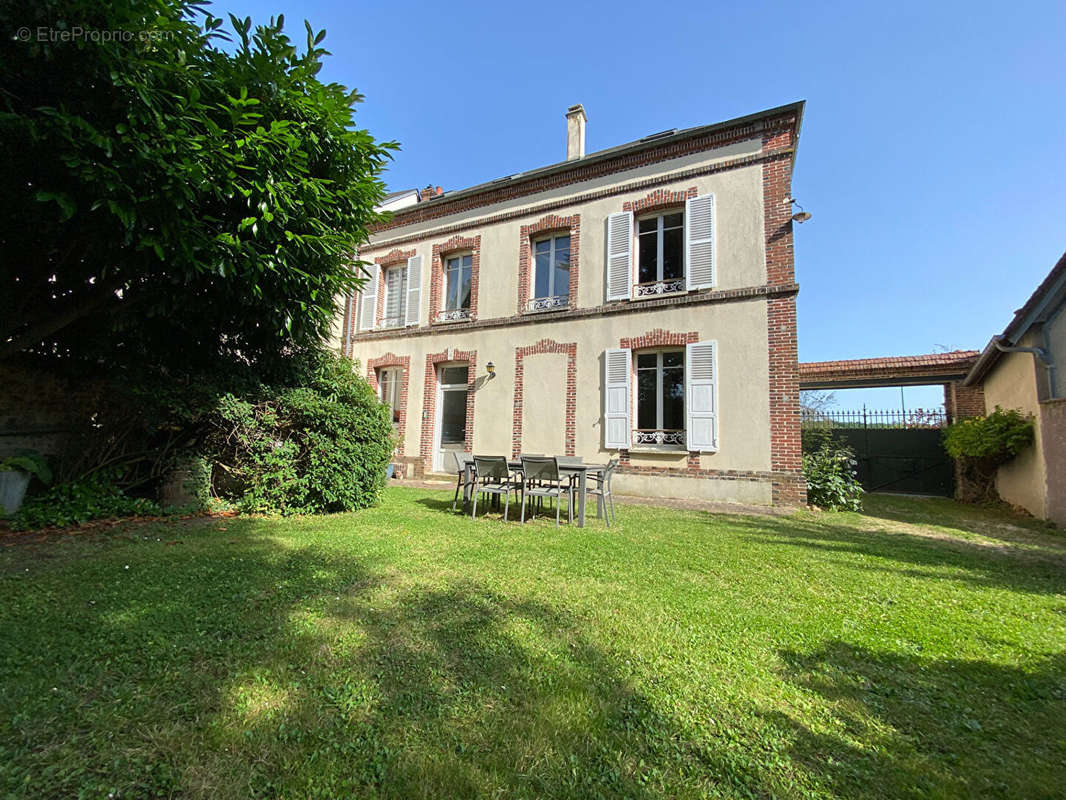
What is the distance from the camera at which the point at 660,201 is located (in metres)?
8.44

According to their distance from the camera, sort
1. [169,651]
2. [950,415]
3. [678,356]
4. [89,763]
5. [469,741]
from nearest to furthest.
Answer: [89,763] → [469,741] → [169,651] → [678,356] → [950,415]

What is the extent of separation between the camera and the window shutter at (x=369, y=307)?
11.6m

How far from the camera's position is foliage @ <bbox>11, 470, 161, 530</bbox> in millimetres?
4250

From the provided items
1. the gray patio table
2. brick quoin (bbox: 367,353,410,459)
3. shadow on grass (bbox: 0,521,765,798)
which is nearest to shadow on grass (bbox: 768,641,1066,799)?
shadow on grass (bbox: 0,521,765,798)

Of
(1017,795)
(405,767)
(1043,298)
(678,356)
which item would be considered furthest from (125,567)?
(1043,298)

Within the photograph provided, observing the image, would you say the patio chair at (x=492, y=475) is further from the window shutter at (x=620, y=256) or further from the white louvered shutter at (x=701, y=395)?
the window shutter at (x=620, y=256)

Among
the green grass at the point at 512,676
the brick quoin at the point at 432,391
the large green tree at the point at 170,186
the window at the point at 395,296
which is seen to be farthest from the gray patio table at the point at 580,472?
the window at the point at 395,296

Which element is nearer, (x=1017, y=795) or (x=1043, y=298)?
(x=1017, y=795)

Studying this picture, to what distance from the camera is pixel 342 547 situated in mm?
3834

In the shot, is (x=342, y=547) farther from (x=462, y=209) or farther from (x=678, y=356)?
(x=462, y=209)

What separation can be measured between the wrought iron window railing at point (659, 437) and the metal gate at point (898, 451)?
5.31 metres

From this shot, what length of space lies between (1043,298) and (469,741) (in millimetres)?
9402

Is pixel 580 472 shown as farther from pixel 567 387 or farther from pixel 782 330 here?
pixel 782 330

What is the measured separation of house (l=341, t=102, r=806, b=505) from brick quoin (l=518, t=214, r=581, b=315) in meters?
0.03
